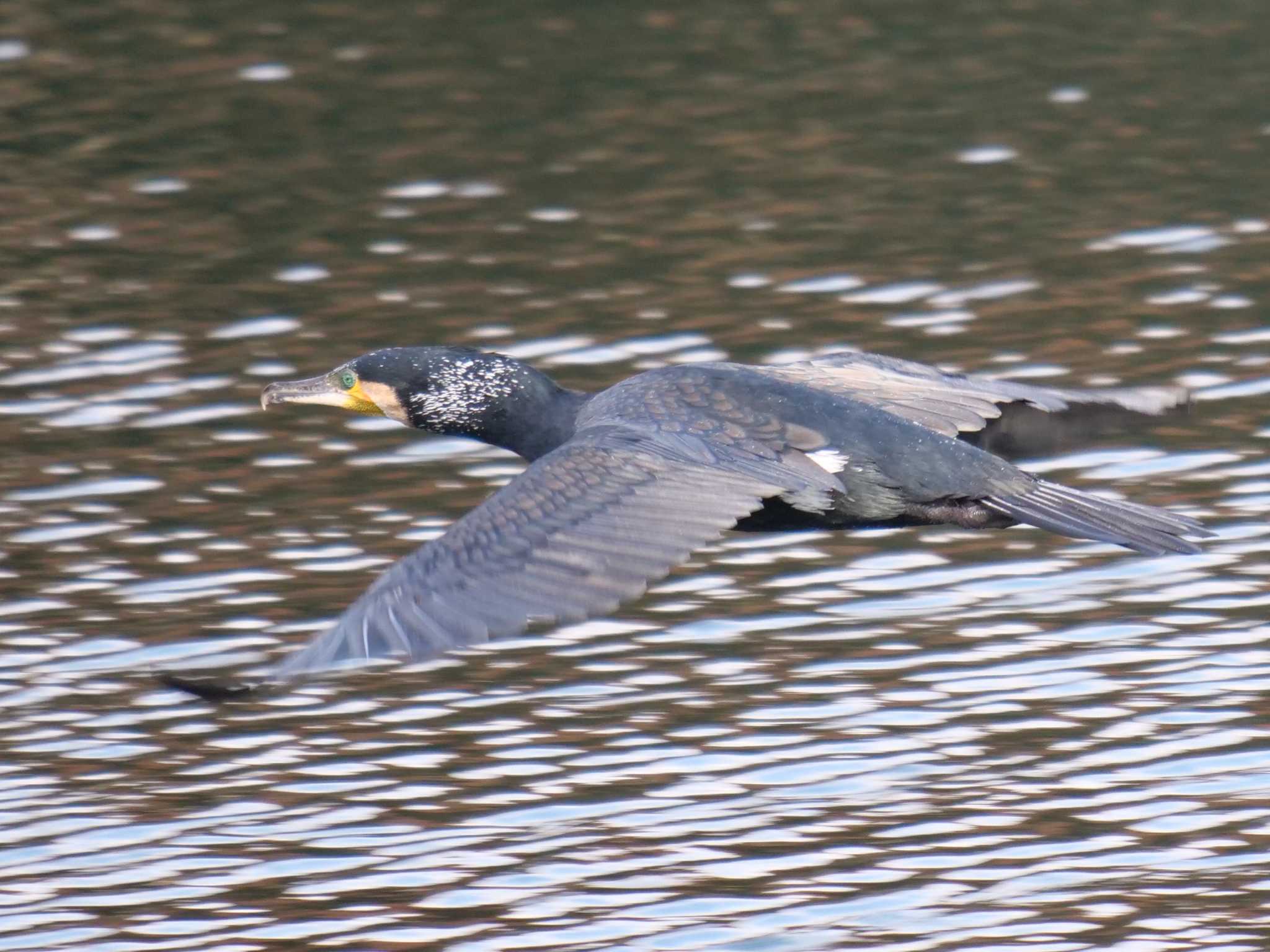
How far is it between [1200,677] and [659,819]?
192 cm

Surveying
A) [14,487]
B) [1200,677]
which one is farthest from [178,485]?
[1200,677]

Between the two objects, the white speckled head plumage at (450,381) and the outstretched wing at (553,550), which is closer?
the outstretched wing at (553,550)

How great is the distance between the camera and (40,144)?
1446 cm

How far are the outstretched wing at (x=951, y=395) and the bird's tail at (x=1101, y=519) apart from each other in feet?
1.74

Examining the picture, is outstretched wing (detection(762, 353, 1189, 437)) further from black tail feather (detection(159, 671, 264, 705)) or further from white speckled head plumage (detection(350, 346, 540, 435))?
black tail feather (detection(159, 671, 264, 705))

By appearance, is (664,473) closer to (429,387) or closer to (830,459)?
(830,459)

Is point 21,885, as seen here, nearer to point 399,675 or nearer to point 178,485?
point 399,675

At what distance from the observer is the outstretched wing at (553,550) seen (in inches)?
244

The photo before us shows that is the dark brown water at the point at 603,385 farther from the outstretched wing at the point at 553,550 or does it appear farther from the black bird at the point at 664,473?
the outstretched wing at the point at 553,550

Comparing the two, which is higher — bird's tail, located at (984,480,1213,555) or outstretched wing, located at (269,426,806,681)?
outstretched wing, located at (269,426,806,681)

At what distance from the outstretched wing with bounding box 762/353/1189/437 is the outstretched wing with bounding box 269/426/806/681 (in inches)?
36.7

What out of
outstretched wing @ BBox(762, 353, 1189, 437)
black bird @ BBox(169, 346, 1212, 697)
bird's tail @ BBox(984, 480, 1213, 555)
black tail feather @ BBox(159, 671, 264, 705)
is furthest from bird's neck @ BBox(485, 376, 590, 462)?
black tail feather @ BBox(159, 671, 264, 705)

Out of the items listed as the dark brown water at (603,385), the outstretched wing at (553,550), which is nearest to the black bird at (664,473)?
the outstretched wing at (553,550)

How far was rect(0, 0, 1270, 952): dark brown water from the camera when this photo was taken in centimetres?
680
